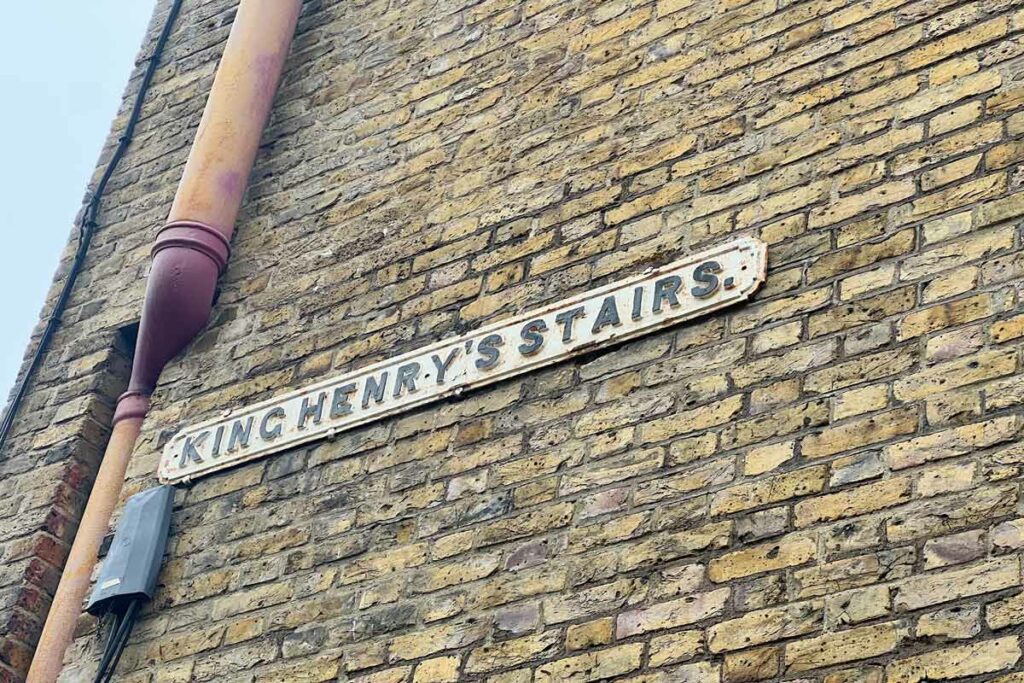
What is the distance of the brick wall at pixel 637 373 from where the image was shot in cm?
459

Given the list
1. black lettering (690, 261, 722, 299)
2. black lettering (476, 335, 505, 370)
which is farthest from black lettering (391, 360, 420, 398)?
black lettering (690, 261, 722, 299)

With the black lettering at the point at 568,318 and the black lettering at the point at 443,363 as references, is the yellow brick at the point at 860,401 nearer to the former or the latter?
the black lettering at the point at 568,318

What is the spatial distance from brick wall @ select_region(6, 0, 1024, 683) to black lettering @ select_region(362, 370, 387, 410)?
0.15 metres

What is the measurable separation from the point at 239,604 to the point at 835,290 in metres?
2.27

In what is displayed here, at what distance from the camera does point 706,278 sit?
18.0ft

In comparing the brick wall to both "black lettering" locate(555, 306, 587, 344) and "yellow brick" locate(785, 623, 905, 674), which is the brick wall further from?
"black lettering" locate(555, 306, 587, 344)

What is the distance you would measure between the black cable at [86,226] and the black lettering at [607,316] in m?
2.96

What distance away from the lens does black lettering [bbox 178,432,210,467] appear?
6457mm

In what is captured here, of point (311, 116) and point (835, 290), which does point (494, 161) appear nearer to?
point (311, 116)

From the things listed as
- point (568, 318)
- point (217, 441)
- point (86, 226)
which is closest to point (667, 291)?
point (568, 318)

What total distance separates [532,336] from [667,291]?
0.51 metres

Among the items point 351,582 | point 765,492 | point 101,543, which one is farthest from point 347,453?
point 765,492

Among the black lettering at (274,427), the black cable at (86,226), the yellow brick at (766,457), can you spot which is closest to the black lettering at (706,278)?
the yellow brick at (766,457)

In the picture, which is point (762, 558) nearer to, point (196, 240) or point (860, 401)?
point (860, 401)
